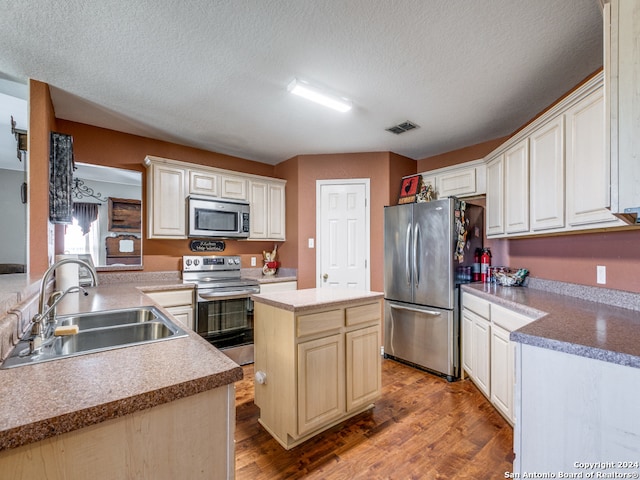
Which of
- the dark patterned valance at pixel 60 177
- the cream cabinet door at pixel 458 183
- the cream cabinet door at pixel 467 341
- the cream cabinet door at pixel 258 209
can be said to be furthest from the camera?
the cream cabinet door at pixel 258 209

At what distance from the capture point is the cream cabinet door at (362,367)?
6.89ft

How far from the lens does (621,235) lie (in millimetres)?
1875

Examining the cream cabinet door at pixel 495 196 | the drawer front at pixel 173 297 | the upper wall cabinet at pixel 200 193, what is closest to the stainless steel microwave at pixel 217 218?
the upper wall cabinet at pixel 200 193

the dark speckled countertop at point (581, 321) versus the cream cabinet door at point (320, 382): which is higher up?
the dark speckled countertop at point (581, 321)

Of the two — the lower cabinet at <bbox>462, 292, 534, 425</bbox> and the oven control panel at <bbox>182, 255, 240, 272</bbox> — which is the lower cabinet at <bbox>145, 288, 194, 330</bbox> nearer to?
the oven control panel at <bbox>182, 255, 240, 272</bbox>

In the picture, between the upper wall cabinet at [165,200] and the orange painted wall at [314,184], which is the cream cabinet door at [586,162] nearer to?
the orange painted wall at [314,184]

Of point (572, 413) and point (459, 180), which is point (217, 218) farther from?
point (572, 413)

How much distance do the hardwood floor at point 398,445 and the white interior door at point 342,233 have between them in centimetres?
155

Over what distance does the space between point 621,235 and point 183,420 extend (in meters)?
2.57

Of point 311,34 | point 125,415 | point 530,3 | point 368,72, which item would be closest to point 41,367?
point 125,415

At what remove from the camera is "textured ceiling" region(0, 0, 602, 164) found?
1.55 m

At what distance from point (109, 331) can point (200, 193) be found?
215 cm

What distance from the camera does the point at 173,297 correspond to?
288cm

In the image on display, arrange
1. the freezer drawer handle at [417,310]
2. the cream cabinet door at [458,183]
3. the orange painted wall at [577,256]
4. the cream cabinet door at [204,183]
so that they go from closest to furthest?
the orange painted wall at [577,256] < the freezer drawer handle at [417,310] < the cream cabinet door at [458,183] < the cream cabinet door at [204,183]
